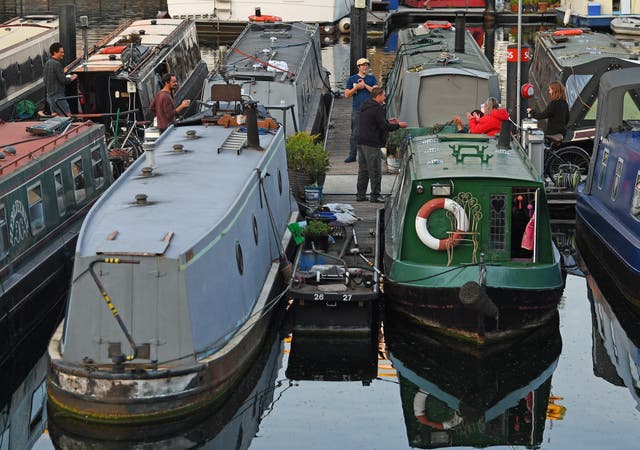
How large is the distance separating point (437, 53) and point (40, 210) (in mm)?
10998

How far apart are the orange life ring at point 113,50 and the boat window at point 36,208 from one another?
979 centimetres

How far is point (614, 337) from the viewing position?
18562 mm

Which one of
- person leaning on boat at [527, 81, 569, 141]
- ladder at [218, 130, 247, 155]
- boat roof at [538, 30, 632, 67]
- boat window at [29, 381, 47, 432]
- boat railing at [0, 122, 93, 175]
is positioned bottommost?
boat window at [29, 381, 47, 432]

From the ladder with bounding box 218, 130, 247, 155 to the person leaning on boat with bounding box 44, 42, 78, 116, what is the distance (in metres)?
6.67

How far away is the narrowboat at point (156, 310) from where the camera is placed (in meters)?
14.3

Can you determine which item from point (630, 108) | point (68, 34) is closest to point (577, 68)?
point (630, 108)

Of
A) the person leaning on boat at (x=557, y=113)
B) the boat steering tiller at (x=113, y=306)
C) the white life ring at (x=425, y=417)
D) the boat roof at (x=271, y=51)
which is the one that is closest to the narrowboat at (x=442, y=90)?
the person leaning on boat at (x=557, y=113)

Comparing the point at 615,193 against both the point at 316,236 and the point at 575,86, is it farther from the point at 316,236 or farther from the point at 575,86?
the point at 575,86

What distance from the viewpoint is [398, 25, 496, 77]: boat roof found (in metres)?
25.2

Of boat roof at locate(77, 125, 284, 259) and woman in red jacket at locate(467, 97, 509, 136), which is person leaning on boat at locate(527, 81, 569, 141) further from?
boat roof at locate(77, 125, 284, 259)

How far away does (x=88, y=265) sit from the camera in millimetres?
14258

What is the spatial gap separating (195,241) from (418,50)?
14.3m

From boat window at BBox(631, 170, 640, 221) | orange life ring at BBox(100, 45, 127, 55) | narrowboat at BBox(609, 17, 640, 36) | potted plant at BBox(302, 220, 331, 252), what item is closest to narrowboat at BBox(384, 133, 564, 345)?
potted plant at BBox(302, 220, 331, 252)

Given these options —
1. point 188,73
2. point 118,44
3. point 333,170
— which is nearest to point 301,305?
point 333,170
